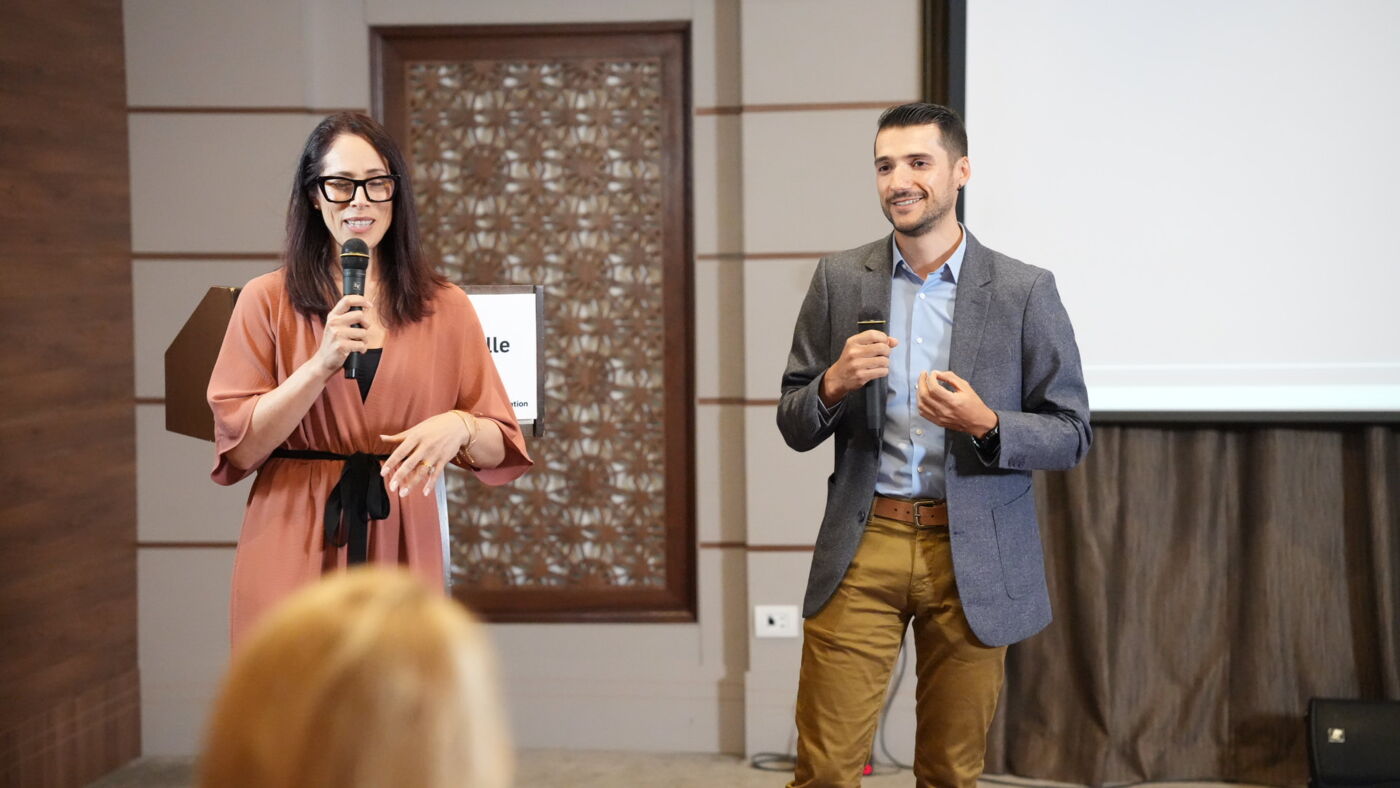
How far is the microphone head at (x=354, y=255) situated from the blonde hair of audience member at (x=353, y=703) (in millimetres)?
1399

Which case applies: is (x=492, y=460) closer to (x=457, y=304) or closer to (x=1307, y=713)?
(x=457, y=304)

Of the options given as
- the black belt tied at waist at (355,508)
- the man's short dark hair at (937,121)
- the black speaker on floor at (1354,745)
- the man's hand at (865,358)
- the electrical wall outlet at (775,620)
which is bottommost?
the black speaker on floor at (1354,745)

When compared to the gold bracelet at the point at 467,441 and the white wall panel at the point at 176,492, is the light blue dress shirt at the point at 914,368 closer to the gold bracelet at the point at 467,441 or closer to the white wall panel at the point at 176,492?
the gold bracelet at the point at 467,441

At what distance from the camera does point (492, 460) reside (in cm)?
209

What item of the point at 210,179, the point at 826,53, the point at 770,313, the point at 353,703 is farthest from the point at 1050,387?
the point at 210,179

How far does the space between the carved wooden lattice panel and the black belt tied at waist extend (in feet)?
6.26

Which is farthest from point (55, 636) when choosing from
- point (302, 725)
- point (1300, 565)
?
point (1300, 565)

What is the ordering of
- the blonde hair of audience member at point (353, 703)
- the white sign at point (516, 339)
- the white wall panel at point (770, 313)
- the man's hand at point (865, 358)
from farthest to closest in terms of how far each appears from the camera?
the white wall panel at point (770, 313)
the white sign at point (516, 339)
the man's hand at point (865, 358)
the blonde hair of audience member at point (353, 703)

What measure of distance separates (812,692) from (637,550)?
5.51 ft

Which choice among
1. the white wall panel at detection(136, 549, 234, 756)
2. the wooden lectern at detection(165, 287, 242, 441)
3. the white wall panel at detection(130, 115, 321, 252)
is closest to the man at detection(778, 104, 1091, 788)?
the wooden lectern at detection(165, 287, 242, 441)

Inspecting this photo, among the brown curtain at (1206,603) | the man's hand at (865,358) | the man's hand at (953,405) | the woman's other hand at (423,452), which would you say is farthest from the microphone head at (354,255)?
the brown curtain at (1206,603)

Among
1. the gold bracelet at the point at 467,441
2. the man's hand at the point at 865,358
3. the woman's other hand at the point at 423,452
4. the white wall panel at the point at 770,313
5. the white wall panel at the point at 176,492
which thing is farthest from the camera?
the white wall panel at the point at 176,492

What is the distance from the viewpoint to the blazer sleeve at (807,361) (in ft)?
7.66

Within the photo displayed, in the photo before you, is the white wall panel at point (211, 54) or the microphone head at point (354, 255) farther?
the white wall panel at point (211, 54)
